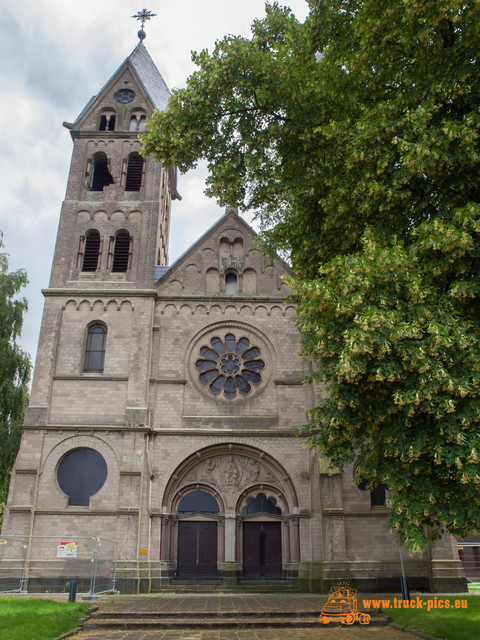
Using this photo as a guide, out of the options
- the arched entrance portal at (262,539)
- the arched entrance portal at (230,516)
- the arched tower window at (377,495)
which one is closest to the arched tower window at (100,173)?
the arched entrance portal at (230,516)

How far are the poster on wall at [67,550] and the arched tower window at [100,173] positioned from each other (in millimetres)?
15637

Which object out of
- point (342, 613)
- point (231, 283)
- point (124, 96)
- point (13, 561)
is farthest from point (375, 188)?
point (124, 96)

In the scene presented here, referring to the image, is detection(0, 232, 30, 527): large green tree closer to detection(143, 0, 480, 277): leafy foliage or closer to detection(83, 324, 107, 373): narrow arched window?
detection(83, 324, 107, 373): narrow arched window

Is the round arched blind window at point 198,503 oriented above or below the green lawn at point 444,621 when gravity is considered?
above

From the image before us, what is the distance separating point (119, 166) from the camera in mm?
24500

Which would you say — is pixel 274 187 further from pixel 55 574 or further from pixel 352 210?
pixel 55 574

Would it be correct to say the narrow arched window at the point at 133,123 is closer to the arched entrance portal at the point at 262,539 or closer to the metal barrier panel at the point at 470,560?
the arched entrance portal at the point at 262,539

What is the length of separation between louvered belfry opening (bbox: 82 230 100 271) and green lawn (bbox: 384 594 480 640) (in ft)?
56.5

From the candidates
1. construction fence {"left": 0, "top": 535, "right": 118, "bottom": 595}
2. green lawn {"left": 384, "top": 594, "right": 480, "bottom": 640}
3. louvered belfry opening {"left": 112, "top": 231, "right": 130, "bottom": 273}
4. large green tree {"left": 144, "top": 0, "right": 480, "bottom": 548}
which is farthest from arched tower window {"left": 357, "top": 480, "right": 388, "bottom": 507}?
louvered belfry opening {"left": 112, "top": 231, "right": 130, "bottom": 273}

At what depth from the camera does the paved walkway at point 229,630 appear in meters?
8.98

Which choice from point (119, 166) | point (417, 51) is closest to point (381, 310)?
point (417, 51)

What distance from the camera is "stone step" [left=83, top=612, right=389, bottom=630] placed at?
10.3 m

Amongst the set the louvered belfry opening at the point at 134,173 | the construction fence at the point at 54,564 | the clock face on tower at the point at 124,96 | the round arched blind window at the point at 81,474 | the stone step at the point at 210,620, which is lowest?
the stone step at the point at 210,620

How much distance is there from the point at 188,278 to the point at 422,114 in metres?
14.6
